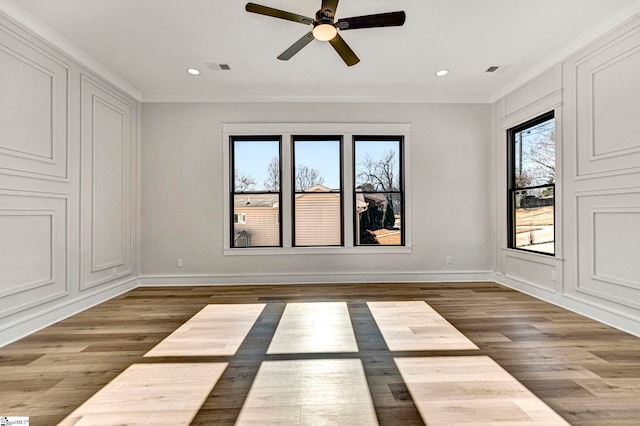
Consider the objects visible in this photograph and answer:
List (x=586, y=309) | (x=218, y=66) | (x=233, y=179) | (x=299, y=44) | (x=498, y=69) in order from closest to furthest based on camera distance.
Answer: (x=299, y=44), (x=586, y=309), (x=218, y=66), (x=498, y=69), (x=233, y=179)

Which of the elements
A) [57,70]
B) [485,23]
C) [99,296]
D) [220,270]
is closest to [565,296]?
[485,23]

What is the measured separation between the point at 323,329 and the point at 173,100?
3.93 metres

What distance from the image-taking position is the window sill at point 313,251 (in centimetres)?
465

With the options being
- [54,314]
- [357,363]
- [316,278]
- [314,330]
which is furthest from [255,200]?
[357,363]

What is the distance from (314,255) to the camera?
4699mm

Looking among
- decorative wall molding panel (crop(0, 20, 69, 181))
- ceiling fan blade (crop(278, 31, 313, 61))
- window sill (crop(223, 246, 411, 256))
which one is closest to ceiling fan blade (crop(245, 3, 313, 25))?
ceiling fan blade (crop(278, 31, 313, 61))

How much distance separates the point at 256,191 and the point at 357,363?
126 inches

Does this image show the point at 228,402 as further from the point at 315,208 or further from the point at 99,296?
the point at 315,208

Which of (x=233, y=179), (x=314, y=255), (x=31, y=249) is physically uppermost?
(x=233, y=179)

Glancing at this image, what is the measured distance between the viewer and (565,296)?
343 cm

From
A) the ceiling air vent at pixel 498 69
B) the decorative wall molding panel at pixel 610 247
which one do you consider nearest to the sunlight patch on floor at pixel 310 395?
the decorative wall molding panel at pixel 610 247

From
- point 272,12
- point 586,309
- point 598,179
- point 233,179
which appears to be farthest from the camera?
point 233,179

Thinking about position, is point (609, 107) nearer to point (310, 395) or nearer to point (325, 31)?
point (325, 31)

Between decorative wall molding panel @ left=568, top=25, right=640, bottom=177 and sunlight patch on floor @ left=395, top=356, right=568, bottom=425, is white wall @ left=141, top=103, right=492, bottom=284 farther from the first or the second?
sunlight patch on floor @ left=395, top=356, right=568, bottom=425
